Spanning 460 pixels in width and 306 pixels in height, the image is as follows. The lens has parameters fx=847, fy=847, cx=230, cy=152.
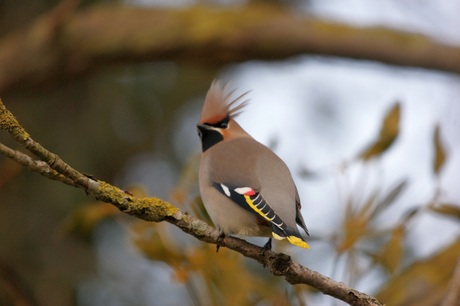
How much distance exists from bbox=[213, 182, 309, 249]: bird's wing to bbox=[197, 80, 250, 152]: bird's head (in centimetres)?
32

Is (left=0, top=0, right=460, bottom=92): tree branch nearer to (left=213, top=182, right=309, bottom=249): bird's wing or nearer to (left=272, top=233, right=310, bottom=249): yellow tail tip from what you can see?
(left=213, top=182, right=309, bottom=249): bird's wing

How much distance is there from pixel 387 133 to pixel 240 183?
558 mm

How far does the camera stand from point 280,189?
218 centimetres

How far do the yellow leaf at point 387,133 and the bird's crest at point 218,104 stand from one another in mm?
424

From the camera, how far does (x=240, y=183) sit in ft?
7.30

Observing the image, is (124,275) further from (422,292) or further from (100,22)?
(422,292)

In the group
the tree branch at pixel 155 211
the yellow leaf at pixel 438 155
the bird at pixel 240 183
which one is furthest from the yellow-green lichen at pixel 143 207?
the yellow leaf at pixel 438 155

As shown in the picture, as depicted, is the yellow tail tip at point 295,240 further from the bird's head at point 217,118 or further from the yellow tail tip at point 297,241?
the bird's head at point 217,118

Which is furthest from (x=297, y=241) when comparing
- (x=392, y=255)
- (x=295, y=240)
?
(x=392, y=255)

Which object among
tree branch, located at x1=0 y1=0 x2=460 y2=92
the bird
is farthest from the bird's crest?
tree branch, located at x1=0 y1=0 x2=460 y2=92

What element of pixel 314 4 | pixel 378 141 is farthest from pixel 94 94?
pixel 378 141

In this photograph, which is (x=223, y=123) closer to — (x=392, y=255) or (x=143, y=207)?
(x=392, y=255)

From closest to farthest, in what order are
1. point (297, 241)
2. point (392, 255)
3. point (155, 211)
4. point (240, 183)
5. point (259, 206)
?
1. point (155, 211)
2. point (297, 241)
3. point (259, 206)
4. point (240, 183)
5. point (392, 255)

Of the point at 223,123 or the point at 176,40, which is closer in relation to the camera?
the point at 223,123
